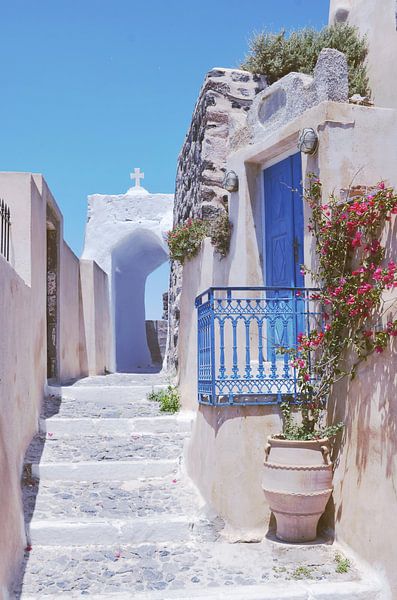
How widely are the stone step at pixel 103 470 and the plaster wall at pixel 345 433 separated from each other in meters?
0.35

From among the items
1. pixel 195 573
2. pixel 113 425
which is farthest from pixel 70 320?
pixel 195 573

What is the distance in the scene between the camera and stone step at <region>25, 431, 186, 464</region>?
287 inches

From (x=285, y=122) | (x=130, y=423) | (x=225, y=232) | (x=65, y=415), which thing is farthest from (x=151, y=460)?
(x=285, y=122)

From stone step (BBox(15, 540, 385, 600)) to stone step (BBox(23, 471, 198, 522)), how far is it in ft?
1.41

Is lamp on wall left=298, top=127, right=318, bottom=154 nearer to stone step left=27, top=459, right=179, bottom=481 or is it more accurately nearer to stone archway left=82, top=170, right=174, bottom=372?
stone step left=27, top=459, right=179, bottom=481

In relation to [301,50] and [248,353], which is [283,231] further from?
[301,50]

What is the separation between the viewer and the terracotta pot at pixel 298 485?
5.48m

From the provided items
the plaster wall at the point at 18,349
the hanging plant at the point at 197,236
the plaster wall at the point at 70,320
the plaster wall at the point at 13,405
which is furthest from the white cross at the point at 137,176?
the plaster wall at the point at 13,405

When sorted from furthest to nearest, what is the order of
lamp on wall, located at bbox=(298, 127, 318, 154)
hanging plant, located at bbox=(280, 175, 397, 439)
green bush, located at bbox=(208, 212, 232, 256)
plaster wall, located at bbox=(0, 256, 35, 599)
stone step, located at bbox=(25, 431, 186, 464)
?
1. green bush, located at bbox=(208, 212, 232, 256)
2. stone step, located at bbox=(25, 431, 186, 464)
3. lamp on wall, located at bbox=(298, 127, 318, 154)
4. hanging plant, located at bbox=(280, 175, 397, 439)
5. plaster wall, located at bbox=(0, 256, 35, 599)

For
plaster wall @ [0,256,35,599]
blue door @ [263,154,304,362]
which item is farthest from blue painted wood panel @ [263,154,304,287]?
plaster wall @ [0,256,35,599]

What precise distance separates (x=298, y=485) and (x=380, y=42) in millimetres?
6251

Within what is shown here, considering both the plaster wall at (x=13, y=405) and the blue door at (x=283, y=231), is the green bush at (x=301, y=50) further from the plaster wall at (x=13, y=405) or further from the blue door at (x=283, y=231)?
the plaster wall at (x=13, y=405)

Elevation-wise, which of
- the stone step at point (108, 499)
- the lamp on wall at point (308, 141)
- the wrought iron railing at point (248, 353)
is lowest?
the stone step at point (108, 499)

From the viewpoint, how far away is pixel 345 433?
5.56 metres
